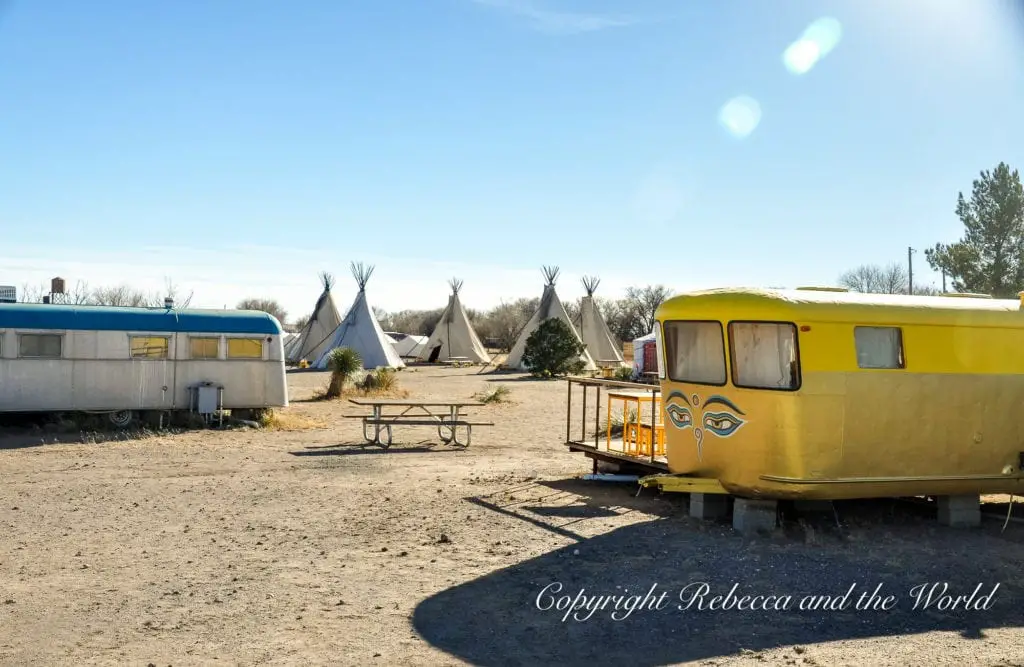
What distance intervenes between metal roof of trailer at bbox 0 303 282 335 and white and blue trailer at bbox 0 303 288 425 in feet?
0.06

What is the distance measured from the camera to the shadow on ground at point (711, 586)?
18.6 feet

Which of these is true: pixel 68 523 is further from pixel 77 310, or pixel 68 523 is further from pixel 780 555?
pixel 77 310

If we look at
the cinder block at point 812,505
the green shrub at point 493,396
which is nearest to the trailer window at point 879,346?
the cinder block at point 812,505

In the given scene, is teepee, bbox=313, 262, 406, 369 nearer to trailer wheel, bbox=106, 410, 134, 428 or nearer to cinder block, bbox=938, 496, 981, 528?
trailer wheel, bbox=106, 410, 134, 428

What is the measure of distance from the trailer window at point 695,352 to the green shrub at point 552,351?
2212cm

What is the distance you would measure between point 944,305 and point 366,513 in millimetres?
6410

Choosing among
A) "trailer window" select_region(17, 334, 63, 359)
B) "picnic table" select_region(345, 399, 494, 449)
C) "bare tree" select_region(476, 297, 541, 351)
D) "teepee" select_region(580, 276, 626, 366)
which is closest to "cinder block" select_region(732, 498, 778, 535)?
"picnic table" select_region(345, 399, 494, 449)

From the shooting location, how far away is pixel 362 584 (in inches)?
267

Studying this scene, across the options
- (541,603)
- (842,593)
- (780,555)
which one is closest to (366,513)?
(541,603)

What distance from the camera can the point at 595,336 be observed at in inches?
1548

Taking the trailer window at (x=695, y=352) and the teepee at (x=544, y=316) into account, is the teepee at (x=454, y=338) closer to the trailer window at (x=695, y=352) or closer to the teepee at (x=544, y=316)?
the teepee at (x=544, y=316)

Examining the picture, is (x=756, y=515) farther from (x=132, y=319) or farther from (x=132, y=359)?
(x=132, y=319)

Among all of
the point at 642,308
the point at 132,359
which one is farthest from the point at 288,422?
the point at 642,308

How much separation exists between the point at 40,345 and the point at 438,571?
Result: 38.9 feet
